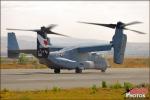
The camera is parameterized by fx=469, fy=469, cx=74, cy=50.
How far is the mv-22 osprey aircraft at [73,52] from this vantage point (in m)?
50.2

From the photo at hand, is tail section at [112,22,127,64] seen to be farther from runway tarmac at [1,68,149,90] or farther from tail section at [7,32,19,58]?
tail section at [7,32,19,58]

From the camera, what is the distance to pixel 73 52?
55.5 m

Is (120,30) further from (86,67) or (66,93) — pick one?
(66,93)

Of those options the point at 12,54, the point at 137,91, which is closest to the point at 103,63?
the point at 12,54

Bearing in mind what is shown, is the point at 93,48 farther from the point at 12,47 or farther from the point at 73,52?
the point at 12,47

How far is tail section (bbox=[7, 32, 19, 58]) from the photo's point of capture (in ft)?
177

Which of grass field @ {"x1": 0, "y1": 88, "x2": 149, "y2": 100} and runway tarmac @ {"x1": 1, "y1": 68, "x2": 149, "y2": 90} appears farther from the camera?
runway tarmac @ {"x1": 1, "y1": 68, "x2": 149, "y2": 90}

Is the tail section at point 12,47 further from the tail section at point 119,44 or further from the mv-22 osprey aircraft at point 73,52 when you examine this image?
the tail section at point 119,44

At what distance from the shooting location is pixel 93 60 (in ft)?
186

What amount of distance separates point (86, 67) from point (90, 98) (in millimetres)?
33428

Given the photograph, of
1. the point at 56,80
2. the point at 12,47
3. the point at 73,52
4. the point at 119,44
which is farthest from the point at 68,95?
the point at 12,47

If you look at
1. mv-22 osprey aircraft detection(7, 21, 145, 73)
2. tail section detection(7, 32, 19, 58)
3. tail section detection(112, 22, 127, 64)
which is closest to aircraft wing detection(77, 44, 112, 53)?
mv-22 osprey aircraft detection(7, 21, 145, 73)

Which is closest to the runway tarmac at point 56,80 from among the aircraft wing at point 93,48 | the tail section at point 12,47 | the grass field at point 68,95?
the grass field at point 68,95

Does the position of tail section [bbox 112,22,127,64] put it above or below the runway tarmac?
above
